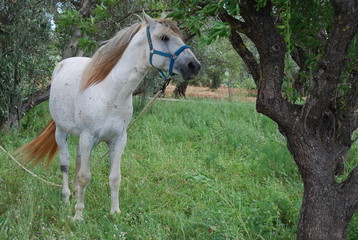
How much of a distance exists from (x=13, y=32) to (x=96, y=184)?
4130 mm

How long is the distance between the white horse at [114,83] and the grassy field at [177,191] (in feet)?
1.27

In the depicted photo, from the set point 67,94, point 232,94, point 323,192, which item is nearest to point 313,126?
point 323,192

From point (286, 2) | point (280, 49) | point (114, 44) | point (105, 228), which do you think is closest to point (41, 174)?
point (105, 228)

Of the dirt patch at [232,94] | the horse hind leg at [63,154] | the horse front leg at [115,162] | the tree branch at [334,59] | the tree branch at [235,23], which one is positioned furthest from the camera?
the dirt patch at [232,94]

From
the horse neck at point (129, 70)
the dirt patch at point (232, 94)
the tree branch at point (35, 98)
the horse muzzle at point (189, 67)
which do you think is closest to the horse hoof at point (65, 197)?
the horse neck at point (129, 70)

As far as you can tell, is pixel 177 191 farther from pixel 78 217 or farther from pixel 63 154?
pixel 63 154

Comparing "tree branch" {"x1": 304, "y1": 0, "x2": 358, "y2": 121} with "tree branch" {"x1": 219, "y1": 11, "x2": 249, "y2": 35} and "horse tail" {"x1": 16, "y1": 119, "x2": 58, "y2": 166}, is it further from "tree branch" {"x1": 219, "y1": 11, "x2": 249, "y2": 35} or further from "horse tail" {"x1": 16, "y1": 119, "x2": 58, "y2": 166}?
"horse tail" {"x1": 16, "y1": 119, "x2": 58, "y2": 166}

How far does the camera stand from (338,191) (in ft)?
9.43

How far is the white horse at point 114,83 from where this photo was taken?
3.36 m

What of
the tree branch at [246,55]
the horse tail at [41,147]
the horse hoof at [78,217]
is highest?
the tree branch at [246,55]

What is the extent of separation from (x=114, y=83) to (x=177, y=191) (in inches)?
63.4

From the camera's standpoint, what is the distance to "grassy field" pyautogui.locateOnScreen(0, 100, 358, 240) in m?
3.39

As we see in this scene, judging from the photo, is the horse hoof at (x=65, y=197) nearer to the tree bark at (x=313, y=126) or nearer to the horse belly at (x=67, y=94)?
the horse belly at (x=67, y=94)

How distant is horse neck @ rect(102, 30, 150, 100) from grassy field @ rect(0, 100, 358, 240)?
106cm
